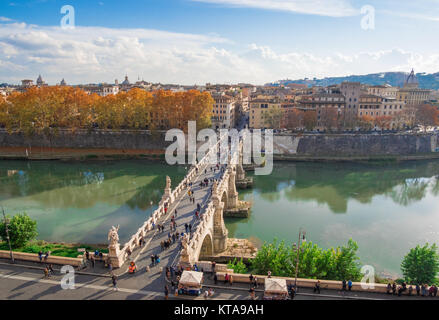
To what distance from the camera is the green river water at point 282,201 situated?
23.1 m

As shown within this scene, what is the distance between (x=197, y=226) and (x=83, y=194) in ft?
63.7

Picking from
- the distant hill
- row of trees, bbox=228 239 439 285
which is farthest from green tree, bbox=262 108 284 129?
the distant hill

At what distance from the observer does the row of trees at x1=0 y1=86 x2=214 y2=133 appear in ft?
152

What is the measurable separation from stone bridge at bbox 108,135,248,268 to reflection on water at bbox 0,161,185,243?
4.80 metres

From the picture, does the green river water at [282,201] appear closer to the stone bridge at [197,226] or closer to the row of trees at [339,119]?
the stone bridge at [197,226]

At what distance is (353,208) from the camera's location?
95.3 ft

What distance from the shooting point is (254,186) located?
3559 cm

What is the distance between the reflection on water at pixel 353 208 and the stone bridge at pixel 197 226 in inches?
151

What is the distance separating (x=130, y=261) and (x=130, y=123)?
123 feet

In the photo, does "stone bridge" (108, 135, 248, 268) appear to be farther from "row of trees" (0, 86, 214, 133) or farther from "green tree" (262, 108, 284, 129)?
"green tree" (262, 108, 284, 129)

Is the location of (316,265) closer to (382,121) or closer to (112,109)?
(112,109)

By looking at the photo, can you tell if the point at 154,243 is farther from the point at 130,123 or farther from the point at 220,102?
the point at 220,102

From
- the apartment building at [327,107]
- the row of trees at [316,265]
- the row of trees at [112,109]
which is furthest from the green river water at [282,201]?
the apartment building at [327,107]

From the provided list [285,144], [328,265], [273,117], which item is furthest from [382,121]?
[328,265]
